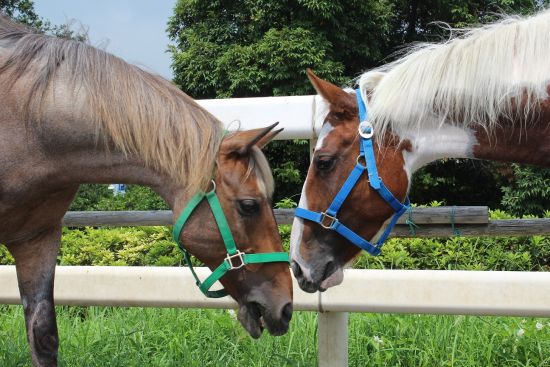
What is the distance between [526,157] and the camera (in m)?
2.84

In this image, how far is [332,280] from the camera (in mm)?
2998

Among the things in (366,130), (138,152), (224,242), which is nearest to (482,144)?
(366,130)

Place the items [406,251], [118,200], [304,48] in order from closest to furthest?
[406,251] < [118,200] < [304,48]

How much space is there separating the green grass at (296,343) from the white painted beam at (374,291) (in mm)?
436

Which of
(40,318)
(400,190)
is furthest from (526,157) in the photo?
(40,318)

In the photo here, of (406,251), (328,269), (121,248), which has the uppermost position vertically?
(328,269)

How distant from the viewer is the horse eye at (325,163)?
9.63ft

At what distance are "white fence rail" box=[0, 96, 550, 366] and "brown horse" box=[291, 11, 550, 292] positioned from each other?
345 mm

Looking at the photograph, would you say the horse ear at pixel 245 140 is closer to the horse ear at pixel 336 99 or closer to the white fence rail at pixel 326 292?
the white fence rail at pixel 326 292

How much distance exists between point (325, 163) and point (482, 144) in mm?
699

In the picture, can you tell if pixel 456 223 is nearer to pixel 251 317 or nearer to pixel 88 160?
pixel 251 317

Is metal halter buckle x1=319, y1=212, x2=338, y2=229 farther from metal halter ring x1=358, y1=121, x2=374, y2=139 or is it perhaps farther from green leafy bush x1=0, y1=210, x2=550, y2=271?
green leafy bush x1=0, y1=210, x2=550, y2=271

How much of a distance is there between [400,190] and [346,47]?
43.3ft

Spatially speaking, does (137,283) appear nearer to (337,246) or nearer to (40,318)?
(40,318)
